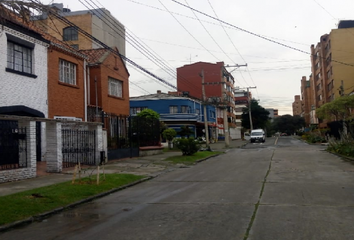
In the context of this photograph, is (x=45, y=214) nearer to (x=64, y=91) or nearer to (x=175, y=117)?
(x=64, y=91)

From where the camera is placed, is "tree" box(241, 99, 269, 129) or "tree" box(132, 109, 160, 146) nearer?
"tree" box(132, 109, 160, 146)

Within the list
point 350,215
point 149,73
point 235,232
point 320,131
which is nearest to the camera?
point 235,232

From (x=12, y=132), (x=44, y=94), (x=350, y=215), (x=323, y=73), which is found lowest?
(x=350, y=215)

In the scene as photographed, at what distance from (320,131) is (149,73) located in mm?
35287

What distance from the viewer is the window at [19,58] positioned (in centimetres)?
1600

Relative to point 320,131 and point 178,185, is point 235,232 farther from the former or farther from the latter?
point 320,131

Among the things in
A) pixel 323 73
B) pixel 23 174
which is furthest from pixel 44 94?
pixel 323 73

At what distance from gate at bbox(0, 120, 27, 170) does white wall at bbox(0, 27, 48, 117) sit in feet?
12.5

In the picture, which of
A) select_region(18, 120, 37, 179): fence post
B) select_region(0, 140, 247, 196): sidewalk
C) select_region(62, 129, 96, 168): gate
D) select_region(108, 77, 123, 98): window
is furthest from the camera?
select_region(108, 77, 123, 98): window

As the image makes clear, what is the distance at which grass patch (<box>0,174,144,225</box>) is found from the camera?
23.9 feet

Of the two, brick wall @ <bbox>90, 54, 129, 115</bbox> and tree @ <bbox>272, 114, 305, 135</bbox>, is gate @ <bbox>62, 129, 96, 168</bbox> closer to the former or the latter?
brick wall @ <bbox>90, 54, 129, 115</bbox>

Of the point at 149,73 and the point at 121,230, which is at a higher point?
the point at 149,73

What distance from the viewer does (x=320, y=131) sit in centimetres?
4644

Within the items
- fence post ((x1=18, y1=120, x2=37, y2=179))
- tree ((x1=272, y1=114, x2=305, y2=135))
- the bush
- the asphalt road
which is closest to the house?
the bush
